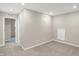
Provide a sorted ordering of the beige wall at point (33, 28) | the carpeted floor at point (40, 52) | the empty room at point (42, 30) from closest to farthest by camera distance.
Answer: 1. the carpeted floor at point (40, 52)
2. the empty room at point (42, 30)
3. the beige wall at point (33, 28)

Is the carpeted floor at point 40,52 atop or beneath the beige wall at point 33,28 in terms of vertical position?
beneath

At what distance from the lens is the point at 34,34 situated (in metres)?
3.70

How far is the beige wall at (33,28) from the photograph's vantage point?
3.27 meters

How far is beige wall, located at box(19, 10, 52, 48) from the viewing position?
3.27m

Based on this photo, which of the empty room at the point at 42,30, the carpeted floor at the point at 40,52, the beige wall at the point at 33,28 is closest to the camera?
the carpeted floor at the point at 40,52

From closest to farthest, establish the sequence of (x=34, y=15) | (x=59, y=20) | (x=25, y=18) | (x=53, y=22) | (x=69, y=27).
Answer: (x=25, y=18) → (x=34, y=15) → (x=69, y=27) → (x=59, y=20) → (x=53, y=22)

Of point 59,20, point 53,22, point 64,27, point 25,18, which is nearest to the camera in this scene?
point 25,18

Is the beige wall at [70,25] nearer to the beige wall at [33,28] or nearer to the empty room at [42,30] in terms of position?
the empty room at [42,30]

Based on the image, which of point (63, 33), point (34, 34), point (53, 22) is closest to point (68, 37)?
point (63, 33)

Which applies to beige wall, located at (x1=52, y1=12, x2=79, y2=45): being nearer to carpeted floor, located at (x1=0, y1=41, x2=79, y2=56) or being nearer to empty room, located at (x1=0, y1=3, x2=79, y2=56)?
empty room, located at (x1=0, y1=3, x2=79, y2=56)

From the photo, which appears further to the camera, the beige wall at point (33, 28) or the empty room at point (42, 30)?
the beige wall at point (33, 28)

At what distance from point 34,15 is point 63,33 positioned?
2508mm

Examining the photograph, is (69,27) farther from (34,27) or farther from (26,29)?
(26,29)

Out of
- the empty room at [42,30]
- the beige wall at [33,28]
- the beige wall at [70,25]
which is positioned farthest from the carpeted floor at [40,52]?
the beige wall at [70,25]
